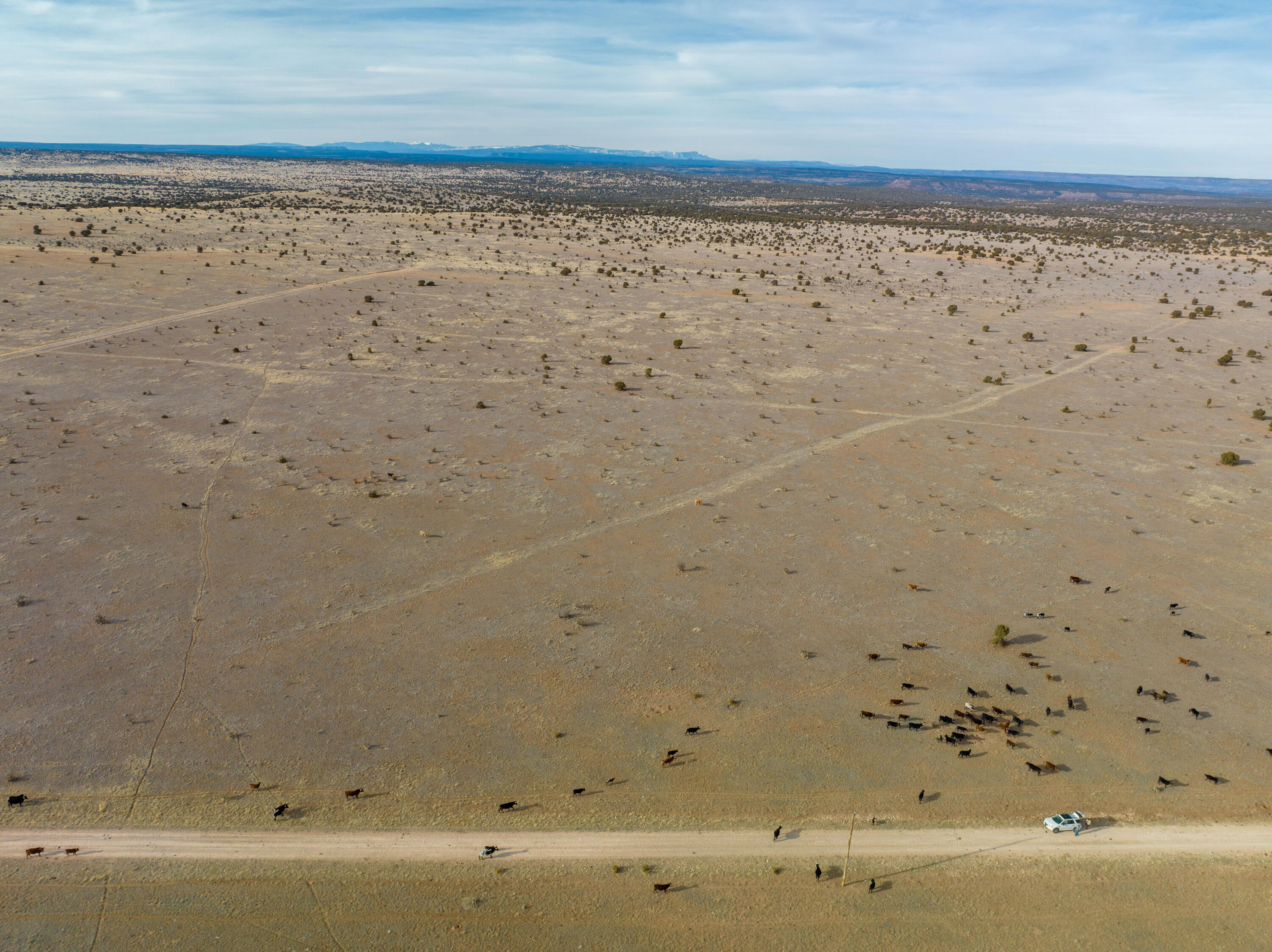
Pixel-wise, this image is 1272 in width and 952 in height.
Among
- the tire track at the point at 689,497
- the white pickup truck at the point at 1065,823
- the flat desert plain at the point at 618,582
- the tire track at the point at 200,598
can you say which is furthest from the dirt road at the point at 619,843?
the tire track at the point at 689,497

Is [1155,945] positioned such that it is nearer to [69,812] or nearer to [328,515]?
[69,812]

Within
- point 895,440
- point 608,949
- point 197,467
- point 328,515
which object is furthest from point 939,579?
point 197,467

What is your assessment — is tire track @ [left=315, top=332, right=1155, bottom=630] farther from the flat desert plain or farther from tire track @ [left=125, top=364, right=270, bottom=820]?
tire track @ [left=125, top=364, right=270, bottom=820]

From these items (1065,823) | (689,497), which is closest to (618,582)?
(689,497)

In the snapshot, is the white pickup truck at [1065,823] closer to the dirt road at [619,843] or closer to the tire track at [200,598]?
the dirt road at [619,843]

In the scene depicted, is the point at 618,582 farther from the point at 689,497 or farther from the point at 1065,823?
the point at 1065,823
